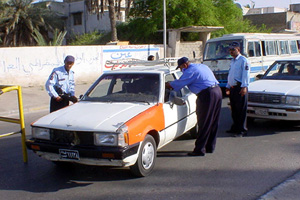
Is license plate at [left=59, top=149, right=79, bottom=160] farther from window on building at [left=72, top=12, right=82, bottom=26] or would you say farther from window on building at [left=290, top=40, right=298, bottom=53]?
window on building at [left=72, top=12, right=82, bottom=26]

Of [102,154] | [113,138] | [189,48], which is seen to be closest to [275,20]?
[189,48]

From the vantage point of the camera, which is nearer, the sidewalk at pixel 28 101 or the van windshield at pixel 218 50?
the sidewalk at pixel 28 101

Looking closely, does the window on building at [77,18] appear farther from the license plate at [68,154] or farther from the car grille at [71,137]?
the license plate at [68,154]

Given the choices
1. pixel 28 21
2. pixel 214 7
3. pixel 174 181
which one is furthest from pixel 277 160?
pixel 28 21

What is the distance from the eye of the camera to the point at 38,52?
16.6 metres

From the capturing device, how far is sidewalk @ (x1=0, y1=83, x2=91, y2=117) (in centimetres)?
1132

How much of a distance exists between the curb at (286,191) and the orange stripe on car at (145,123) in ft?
5.46

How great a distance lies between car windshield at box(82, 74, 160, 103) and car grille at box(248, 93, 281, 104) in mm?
2879

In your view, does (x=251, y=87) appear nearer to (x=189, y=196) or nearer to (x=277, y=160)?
(x=277, y=160)

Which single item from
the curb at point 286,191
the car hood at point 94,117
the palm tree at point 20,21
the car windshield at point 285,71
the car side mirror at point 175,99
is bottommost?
the curb at point 286,191

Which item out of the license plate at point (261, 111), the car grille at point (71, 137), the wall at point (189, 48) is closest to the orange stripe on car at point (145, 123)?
the car grille at point (71, 137)

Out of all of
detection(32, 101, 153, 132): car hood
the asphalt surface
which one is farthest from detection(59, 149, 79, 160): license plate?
the asphalt surface

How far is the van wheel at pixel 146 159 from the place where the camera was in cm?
485

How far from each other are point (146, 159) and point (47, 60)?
43.0 ft
